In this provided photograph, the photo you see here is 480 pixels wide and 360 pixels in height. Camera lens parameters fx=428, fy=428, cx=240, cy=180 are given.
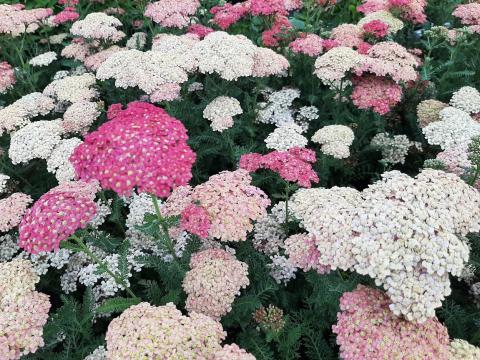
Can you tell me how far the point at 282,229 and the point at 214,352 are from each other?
1.19 m

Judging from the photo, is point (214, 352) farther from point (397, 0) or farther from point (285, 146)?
point (397, 0)

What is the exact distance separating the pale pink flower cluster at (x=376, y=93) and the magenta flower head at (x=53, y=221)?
2.39 meters

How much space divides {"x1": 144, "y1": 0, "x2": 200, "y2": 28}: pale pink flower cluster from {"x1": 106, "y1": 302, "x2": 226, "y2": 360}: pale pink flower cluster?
10.9 feet

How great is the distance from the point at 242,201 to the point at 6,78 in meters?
3.30

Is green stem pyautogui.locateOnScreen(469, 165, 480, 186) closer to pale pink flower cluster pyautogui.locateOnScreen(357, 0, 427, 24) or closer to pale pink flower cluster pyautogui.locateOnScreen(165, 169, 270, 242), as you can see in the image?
pale pink flower cluster pyautogui.locateOnScreen(165, 169, 270, 242)

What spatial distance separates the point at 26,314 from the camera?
2.24 m

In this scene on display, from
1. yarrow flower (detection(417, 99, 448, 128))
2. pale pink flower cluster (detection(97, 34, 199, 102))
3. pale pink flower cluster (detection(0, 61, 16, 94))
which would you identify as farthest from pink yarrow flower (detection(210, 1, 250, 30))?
pale pink flower cluster (detection(0, 61, 16, 94))

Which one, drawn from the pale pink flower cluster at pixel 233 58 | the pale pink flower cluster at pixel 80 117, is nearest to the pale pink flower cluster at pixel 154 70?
the pale pink flower cluster at pixel 233 58

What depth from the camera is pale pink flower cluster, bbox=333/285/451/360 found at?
6.02ft

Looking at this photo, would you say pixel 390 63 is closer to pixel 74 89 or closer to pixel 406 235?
pixel 406 235

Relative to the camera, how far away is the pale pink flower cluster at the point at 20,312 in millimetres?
Result: 2123

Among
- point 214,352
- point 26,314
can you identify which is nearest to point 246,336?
point 214,352

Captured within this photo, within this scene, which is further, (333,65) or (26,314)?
(333,65)

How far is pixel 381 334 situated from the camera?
186 cm
